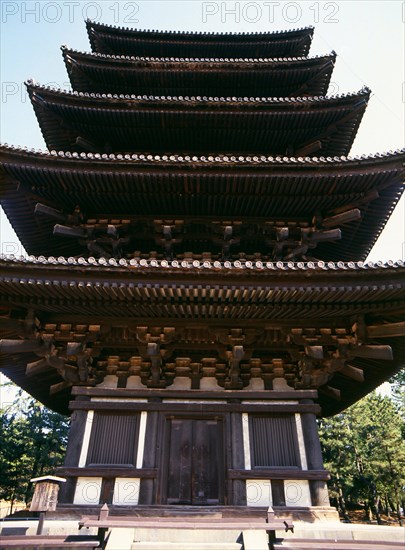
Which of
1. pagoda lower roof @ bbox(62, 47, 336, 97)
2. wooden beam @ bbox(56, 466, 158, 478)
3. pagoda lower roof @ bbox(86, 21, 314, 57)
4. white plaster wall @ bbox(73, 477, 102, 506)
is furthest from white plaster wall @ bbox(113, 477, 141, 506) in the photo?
pagoda lower roof @ bbox(86, 21, 314, 57)

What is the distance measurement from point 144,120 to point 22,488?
40593 mm

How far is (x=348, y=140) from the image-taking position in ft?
45.6

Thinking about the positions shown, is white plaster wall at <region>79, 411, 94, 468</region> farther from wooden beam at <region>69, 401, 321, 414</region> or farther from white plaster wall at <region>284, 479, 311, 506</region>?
white plaster wall at <region>284, 479, 311, 506</region>

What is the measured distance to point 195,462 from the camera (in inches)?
346

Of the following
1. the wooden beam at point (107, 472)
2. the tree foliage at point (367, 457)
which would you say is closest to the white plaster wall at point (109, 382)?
the wooden beam at point (107, 472)

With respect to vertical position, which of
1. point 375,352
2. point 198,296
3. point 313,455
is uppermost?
point 198,296

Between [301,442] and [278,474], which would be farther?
[301,442]

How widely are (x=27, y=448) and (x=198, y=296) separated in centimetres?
3993

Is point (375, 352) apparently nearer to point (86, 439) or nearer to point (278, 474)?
point (278, 474)

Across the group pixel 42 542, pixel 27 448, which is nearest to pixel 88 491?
pixel 42 542

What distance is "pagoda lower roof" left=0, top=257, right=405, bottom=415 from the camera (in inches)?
297

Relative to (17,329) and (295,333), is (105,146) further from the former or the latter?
(295,333)

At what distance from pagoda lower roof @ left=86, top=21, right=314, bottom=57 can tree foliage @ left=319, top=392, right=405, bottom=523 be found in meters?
35.2

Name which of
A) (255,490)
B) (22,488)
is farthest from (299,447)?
(22,488)
